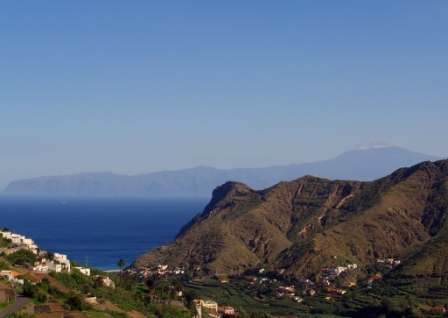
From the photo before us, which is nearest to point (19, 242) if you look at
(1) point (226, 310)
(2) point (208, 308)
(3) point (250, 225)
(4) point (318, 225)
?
(2) point (208, 308)

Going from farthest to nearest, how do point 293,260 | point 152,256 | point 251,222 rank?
point 251,222
point 152,256
point 293,260

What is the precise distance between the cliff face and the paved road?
192ft

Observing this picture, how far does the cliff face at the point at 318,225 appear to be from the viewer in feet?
310

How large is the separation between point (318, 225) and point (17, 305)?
8415 cm

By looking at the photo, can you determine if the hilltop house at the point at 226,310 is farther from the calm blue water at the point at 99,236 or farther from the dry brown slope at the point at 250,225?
the dry brown slope at the point at 250,225

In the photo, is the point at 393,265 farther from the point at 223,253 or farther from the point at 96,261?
the point at 96,261

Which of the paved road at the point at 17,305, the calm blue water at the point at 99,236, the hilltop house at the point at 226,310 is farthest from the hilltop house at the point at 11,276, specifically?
the calm blue water at the point at 99,236

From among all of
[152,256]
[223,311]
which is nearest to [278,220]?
[152,256]

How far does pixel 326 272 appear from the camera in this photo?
277 feet

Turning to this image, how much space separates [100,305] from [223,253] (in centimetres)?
6364

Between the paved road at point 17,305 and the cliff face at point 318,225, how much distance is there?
192 ft

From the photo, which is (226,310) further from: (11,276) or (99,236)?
(99,236)

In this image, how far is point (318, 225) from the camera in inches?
4318

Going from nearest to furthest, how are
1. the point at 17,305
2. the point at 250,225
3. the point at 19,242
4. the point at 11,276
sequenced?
the point at 17,305 < the point at 11,276 < the point at 19,242 < the point at 250,225
